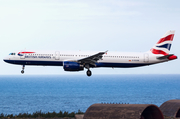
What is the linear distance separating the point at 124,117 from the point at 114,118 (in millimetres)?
1694

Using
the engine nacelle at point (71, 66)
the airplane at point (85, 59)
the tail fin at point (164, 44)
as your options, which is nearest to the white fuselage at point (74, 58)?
the airplane at point (85, 59)

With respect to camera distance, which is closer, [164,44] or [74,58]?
[74,58]

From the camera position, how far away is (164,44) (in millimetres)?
62625

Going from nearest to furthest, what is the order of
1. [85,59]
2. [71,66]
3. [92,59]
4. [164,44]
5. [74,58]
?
[71,66] → [85,59] → [92,59] → [74,58] → [164,44]

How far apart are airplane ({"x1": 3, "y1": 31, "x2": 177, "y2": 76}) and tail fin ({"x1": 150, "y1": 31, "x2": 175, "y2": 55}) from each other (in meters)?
2.01

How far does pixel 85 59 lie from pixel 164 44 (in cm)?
1948

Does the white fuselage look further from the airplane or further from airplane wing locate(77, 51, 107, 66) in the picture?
airplane wing locate(77, 51, 107, 66)

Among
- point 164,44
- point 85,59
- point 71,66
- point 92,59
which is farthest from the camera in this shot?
point 164,44

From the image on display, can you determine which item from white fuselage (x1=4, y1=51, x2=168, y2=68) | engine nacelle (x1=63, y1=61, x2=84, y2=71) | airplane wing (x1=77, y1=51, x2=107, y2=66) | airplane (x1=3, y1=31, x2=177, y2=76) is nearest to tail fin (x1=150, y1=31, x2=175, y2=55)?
airplane (x1=3, y1=31, x2=177, y2=76)

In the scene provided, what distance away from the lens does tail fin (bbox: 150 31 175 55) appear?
6178 cm

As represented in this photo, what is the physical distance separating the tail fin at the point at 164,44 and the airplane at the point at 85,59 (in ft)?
6.60

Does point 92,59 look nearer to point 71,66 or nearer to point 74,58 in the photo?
point 74,58

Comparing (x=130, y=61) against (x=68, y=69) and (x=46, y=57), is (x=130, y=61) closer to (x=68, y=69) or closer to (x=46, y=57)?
(x=68, y=69)

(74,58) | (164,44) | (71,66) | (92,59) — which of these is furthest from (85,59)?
(164,44)
